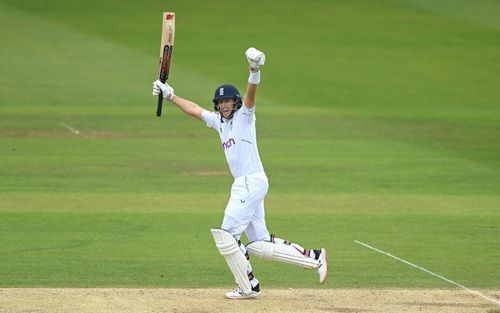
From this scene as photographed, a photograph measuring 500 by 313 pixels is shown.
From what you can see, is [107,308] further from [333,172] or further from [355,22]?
[355,22]

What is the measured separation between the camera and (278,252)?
430 inches

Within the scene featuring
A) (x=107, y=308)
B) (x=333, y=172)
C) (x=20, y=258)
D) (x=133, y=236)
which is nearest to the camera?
(x=107, y=308)

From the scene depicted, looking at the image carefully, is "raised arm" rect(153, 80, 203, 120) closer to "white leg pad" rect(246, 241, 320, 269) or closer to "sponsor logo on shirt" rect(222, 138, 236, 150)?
"sponsor logo on shirt" rect(222, 138, 236, 150)

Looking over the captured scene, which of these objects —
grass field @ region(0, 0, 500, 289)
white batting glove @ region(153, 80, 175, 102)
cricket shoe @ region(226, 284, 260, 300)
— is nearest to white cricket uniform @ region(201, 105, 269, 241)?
cricket shoe @ region(226, 284, 260, 300)

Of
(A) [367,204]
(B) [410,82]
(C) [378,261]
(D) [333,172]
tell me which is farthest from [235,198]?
(B) [410,82]

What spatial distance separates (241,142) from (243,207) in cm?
61

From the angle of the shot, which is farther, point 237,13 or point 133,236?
point 237,13

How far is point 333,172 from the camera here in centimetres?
1962

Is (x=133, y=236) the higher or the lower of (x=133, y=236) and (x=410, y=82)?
the lower

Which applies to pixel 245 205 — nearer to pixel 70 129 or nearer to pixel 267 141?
pixel 267 141

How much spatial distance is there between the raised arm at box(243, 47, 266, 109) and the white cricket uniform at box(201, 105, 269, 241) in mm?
106

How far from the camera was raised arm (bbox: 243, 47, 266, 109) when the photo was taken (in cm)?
1034

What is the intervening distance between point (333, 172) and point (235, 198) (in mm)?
9015

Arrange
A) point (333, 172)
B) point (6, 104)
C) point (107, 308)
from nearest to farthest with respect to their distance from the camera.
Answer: point (107, 308), point (333, 172), point (6, 104)
